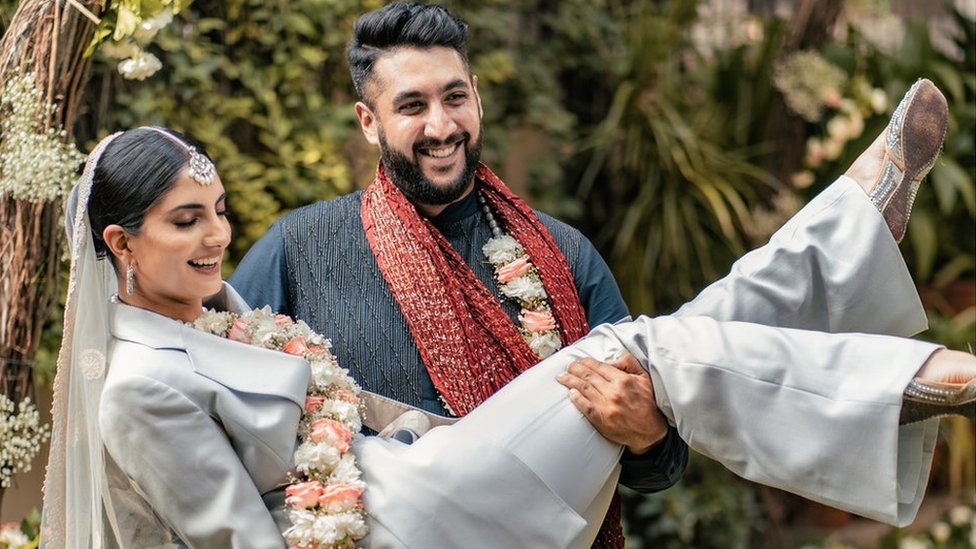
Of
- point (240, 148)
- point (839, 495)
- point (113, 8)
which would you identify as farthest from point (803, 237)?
point (240, 148)

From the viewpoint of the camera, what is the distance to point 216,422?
228 cm

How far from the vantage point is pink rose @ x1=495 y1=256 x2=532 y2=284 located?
2744 mm

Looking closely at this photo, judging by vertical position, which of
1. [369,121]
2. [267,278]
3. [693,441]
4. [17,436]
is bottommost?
[693,441]

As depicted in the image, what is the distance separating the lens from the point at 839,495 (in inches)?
93.4

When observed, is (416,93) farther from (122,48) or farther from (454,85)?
(122,48)

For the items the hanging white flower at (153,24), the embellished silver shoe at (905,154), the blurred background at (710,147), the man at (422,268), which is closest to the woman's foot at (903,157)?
the embellished silver shoe at (905,154)

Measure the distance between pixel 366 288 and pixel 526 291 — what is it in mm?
325

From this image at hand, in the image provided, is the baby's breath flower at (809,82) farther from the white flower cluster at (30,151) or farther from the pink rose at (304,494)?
the pink rose at (304,494)

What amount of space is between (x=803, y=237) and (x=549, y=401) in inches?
23.2

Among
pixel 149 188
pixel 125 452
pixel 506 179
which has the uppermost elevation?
pixel 149 188

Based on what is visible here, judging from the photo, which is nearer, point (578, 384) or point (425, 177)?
point (578, 384)

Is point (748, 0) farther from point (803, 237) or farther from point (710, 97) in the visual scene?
point (803, 237)

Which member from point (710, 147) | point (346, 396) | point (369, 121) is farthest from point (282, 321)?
point (710, 147)

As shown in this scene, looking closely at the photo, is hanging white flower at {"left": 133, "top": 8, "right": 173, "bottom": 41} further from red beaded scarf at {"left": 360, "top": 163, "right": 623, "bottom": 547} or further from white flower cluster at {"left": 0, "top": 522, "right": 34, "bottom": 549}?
white flower cluster at {"left": 0, "top": 522, "right": 34, "bottom": 549}
